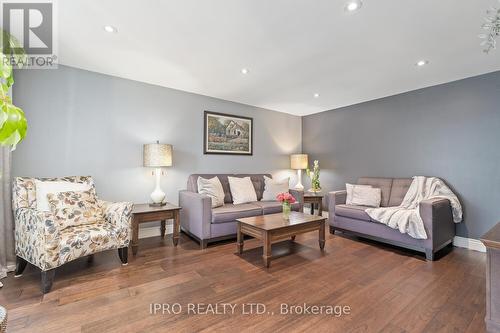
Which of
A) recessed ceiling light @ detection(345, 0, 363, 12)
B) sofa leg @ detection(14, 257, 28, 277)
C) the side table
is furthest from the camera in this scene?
sofa leg @ detection(14, 257, 28, 277)

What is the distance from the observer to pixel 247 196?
3824 mm

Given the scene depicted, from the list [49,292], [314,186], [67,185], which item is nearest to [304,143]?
[314,186]

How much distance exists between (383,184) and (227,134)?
2.80 m

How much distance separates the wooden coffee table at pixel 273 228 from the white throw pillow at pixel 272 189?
102 cm

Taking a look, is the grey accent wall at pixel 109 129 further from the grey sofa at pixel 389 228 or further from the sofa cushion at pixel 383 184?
the sofa cushion at pixel 383 184

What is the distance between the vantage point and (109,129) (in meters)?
3.19

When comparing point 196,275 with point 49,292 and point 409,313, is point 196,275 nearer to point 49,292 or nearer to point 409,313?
point 49,292

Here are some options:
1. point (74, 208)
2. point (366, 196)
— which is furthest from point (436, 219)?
point (74, 208)

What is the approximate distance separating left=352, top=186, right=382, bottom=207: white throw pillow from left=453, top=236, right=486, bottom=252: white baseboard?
1048mm

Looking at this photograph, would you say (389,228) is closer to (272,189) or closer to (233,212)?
(272,189)

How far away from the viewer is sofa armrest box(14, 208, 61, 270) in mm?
1915

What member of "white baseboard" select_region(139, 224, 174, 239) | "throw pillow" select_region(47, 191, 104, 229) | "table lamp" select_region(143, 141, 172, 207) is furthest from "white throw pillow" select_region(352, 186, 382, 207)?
"throw pillow" select_region(47, 191, 104, 229)

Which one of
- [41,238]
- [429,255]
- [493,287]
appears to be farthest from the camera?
[429,255]

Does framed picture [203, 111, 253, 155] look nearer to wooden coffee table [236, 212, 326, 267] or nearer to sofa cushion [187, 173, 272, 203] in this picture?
sofa cushion [187, 173, 272, 203]
